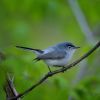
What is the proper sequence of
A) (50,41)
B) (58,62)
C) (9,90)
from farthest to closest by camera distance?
(50,41)
(58,62)
(9,90)

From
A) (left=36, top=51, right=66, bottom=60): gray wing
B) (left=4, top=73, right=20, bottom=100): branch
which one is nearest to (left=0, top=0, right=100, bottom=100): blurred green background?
(left=4, top=73, right=20, bottom=100): branch

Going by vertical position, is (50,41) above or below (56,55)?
below

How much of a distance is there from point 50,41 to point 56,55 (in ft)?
11.6

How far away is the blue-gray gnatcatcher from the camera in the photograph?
3.28m

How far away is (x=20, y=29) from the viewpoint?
5.49 meters

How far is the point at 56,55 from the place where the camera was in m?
3.50

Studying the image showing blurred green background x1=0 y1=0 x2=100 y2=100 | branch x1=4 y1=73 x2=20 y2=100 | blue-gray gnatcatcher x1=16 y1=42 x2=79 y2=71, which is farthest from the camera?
blue-gray gnatcatcher x1=16 y1=42 x2=79 y2=71

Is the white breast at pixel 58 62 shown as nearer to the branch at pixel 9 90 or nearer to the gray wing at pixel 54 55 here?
the gray wing at pixel 54 55

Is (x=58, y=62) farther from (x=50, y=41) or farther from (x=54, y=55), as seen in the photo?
(x=50, y=41)

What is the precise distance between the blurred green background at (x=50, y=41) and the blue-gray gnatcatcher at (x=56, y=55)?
13 centimetres

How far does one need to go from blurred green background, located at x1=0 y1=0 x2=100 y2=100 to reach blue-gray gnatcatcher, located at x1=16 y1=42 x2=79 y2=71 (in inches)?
4.9

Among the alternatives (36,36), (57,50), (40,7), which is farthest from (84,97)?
(36,36)

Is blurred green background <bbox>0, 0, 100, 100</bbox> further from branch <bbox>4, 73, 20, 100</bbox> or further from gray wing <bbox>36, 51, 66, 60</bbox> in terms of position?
gray wing <bbox>36, 51, 66, 60</bbox>

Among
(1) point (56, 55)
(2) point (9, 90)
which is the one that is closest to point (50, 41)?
(1) point (56, 55)
